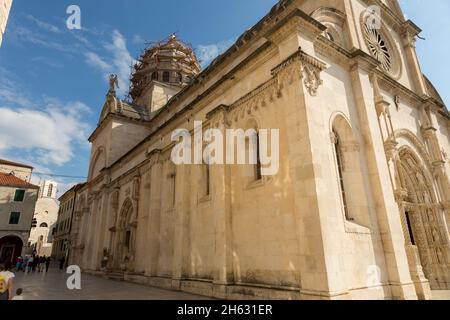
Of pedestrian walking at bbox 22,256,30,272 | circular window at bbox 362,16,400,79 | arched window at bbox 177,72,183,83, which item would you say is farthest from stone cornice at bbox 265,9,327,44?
pedestrian walking at bbox 22,256,30,272

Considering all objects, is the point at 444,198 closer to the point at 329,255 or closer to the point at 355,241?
the point at 355,241

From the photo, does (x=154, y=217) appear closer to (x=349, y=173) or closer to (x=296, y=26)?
(x=349, y=173)

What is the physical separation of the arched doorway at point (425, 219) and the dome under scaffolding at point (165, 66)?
79.0ft

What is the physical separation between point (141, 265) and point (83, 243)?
12.6 m

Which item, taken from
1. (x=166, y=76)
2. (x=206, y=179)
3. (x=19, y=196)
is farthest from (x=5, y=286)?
(x=19, y=196)

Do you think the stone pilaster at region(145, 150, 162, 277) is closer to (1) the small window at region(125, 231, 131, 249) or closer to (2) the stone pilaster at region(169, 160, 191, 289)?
(2) the stone pilaster at region(169, 160, 191, 289)

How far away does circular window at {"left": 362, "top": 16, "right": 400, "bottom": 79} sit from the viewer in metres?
13.5

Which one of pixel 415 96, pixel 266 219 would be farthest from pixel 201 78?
pixel 415 96

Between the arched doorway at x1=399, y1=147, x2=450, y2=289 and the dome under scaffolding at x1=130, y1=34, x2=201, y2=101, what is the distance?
24.1 meters

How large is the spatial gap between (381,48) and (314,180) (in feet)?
35.6

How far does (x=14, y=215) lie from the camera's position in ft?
101

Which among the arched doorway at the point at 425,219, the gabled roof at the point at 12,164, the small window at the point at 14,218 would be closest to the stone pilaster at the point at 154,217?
the arched doorway at the point at 425,219

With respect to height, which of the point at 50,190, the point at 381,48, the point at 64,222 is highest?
the point at 50,190

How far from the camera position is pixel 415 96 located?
14164 mm
